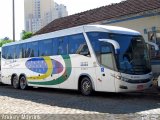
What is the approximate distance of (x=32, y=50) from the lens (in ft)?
69.7

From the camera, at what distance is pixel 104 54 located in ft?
50.6

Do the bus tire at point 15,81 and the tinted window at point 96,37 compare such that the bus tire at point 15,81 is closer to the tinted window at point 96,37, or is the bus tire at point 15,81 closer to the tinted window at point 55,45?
the tinted window at point 55,45

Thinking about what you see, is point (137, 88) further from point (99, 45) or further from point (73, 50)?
point (73, 50)

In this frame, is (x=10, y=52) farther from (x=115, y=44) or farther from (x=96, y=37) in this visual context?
(x=115, y=44)

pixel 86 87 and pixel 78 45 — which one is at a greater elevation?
pixel 78 45

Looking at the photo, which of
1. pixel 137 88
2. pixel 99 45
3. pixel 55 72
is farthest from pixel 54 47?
pixel 137 88

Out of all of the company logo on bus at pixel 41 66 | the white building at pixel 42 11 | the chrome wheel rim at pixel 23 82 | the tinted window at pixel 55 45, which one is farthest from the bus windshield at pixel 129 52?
the white building at pixel 42 11

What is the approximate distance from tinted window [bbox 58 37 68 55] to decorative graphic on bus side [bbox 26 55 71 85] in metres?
0.27

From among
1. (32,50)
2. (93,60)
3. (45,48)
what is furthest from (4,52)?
(93,60)

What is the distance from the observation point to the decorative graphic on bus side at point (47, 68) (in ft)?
58.7

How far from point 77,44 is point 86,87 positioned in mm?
2045

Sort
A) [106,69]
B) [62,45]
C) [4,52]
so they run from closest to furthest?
[106,69] < [62,45] < [4,52]

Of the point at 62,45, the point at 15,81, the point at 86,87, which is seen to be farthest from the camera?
the point at 15,81

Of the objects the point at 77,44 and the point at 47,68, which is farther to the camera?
the point at 47,68
